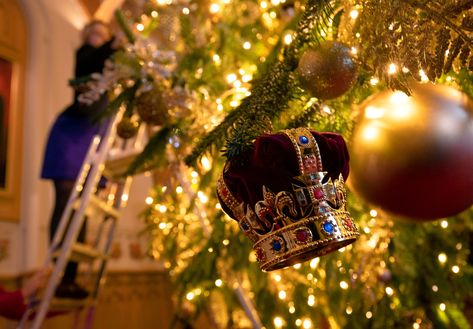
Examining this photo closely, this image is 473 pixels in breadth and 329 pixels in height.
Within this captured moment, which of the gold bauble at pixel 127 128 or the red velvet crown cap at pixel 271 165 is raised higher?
the gold bauble at pixel 127 128

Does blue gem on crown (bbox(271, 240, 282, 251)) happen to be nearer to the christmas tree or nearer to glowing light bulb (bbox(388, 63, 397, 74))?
the christmas tree

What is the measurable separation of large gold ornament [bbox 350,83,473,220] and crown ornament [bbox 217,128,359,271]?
16cm

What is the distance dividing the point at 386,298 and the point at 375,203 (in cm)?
83

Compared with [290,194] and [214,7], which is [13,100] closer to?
[214,7]

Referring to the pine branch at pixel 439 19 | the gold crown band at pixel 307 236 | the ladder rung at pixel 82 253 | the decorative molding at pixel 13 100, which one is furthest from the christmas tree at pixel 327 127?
the decorative molding at pixel 13 100

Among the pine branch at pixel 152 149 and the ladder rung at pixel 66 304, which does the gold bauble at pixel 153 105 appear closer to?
the pine branch at pixel 152 149

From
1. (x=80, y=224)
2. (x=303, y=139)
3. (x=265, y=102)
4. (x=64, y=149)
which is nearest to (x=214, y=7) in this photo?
(x=64, y=149)

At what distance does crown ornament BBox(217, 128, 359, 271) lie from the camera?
550mm

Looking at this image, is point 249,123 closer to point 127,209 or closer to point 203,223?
point 203,223

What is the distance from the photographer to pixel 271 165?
1.82 ft

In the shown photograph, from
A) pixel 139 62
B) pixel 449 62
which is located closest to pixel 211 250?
pixel 139 62

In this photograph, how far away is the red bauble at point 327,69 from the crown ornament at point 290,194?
18 centimetres

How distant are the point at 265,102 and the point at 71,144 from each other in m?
1.30

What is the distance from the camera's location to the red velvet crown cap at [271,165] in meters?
0.55
